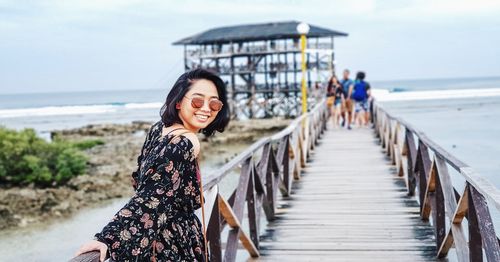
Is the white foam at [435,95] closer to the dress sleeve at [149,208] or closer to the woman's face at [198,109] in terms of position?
the woman's face at [198,109]

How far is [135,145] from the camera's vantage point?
101 feet

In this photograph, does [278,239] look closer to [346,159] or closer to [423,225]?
[423,225]

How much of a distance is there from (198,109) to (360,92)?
1308 cm

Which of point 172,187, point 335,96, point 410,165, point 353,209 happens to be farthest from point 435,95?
point 172,187

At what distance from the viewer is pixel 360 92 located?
15227 mm

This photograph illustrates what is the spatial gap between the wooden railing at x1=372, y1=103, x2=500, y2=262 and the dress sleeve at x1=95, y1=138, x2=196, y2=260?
159 centimetres

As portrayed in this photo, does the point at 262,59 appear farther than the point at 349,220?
Yes

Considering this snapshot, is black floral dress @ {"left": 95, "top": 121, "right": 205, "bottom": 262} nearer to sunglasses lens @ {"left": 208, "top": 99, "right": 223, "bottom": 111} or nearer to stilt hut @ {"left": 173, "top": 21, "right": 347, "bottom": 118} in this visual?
sunglasses lens @ {"left": 208, "top": 99, "right": 223, "bottom": 111}

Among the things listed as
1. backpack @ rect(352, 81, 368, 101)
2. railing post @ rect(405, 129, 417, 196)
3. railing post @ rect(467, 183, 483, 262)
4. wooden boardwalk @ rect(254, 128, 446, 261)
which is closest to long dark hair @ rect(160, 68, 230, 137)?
railing post @ rect(467, 183, 483, 262)

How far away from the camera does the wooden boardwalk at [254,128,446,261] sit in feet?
18.0

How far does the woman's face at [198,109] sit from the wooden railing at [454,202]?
56.9 inches

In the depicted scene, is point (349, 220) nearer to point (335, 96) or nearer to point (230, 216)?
point (230, 216)

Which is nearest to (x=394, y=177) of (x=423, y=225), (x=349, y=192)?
(x=349, y=192)

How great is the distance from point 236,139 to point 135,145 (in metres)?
6.76
